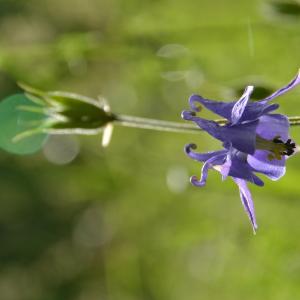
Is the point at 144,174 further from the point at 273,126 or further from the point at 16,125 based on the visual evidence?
the point at 273,126

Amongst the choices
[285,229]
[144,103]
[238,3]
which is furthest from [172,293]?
[238,3]

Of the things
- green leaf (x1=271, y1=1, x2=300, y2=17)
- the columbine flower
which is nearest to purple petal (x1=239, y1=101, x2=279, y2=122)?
the columbine flower

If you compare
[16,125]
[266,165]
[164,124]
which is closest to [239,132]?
[266,165]

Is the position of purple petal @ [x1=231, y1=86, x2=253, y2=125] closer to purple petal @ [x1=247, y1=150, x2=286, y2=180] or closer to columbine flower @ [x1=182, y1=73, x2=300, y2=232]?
columbine flower @ [x1=182, y1=73, x2=300, y2=232]

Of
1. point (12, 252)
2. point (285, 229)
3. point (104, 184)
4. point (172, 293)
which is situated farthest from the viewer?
point (12, 252)

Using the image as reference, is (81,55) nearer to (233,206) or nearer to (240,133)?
(233,206)

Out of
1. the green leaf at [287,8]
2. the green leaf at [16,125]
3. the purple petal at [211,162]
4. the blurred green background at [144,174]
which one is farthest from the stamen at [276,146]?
the green leaf at [16,125]
